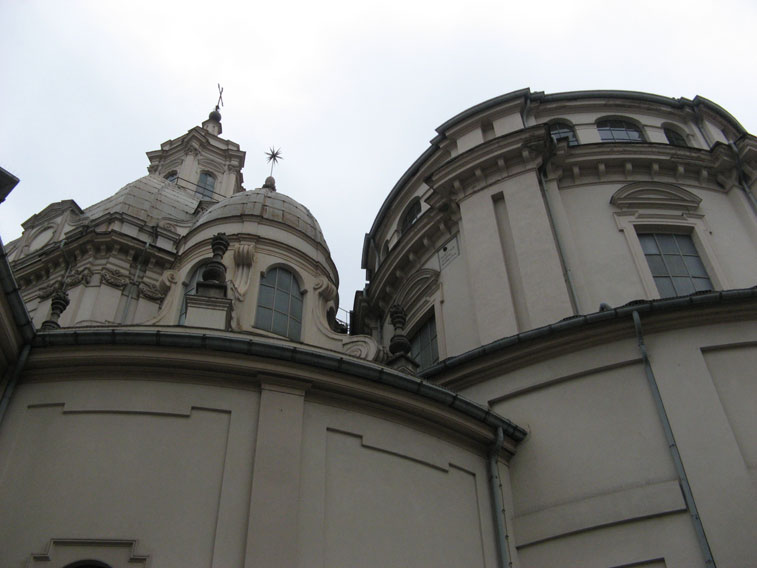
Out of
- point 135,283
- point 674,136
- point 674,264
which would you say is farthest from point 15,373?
point 674,136

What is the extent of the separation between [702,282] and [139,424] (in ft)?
37.9

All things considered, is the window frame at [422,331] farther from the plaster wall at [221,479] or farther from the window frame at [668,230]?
the plaster wall at [221,479]

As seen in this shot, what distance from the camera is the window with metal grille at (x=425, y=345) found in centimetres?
1706

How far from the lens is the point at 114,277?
2444 cm

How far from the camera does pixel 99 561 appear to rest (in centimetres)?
845

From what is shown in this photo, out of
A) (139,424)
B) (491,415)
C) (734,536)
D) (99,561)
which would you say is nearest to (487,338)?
(491,415)

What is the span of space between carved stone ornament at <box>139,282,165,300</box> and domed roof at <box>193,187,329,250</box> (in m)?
6.68

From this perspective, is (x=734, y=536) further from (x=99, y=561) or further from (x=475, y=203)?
(x=475, y=203)

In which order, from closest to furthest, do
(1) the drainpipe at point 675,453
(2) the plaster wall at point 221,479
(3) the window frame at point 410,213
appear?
(2) the plaster wall at point 221,479, (1) the drainpipe at point 675,453, (3) the window frame at point 410,213

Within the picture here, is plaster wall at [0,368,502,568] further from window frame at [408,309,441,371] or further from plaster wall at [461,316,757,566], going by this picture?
window frame at [408,309,441,371]

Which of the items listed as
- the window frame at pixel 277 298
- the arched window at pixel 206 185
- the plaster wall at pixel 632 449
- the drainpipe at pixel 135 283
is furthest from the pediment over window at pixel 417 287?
the arched window at pixel 206 185

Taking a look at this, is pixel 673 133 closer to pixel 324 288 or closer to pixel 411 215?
pixel 411 215

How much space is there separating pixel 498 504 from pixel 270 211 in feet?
32.7

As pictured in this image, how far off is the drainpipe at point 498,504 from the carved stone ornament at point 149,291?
1574 cm
